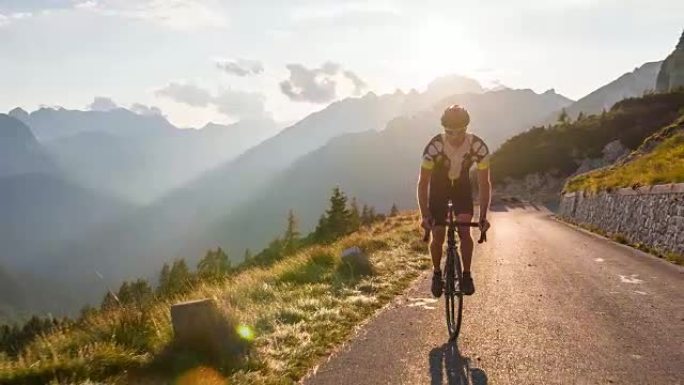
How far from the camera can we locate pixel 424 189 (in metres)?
7.70

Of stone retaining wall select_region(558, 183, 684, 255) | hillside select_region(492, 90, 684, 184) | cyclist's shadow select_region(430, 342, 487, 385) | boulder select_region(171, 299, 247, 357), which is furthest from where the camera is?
hillside select_region(492, 90, 684, 184)

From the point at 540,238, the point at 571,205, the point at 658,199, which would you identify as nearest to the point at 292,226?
the point at 571,205

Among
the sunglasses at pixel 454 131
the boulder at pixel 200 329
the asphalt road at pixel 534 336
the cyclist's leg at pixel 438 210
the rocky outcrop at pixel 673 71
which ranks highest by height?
the rocky outcrop at pixel 673 71

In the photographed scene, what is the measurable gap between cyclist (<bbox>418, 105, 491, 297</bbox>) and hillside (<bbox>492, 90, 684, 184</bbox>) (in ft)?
321

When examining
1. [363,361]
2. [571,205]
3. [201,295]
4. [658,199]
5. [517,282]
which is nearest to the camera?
[363,361]

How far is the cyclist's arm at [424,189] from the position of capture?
301 inches

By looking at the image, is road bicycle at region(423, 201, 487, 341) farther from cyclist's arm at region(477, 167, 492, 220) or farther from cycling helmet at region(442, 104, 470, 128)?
cycling helmet at region(442, 104, 470, 128)

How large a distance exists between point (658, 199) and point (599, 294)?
8.32 m

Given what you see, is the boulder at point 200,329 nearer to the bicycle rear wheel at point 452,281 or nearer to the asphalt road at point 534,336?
the asphalt road at point 534,336

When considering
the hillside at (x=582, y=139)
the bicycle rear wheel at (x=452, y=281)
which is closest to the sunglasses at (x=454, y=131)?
the bicycle rear wheel at (x=452, y=281)

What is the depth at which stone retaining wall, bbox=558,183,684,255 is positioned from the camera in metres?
16.0

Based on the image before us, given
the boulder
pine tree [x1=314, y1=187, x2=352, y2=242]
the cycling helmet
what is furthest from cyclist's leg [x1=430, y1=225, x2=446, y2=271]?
pine tree [x1=314, y1=187, x2=352, y2=242]

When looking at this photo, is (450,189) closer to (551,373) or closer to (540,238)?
(551,373)

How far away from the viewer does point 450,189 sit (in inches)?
311
